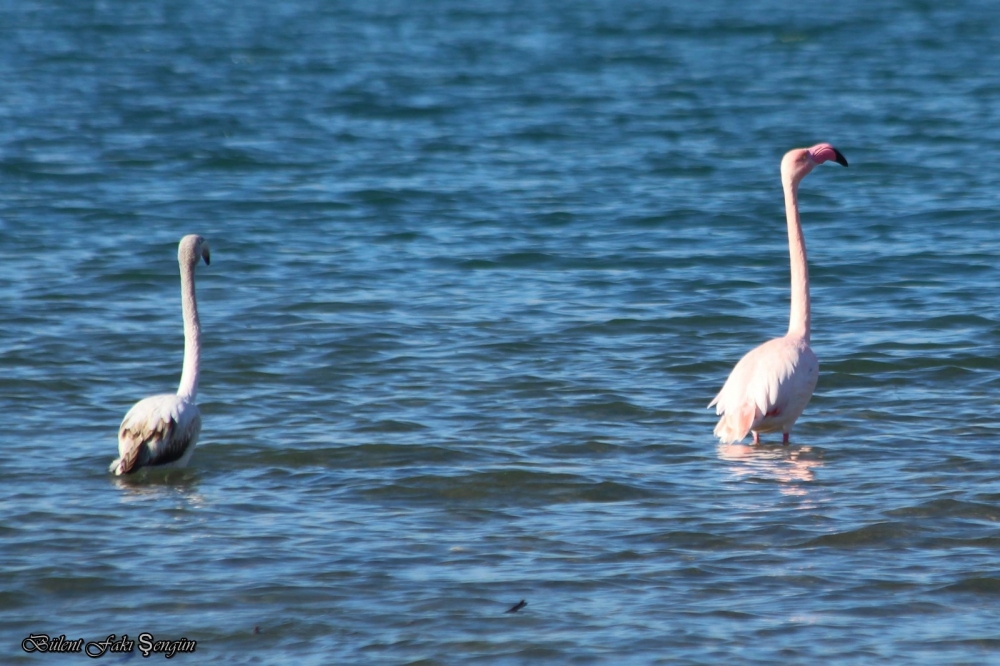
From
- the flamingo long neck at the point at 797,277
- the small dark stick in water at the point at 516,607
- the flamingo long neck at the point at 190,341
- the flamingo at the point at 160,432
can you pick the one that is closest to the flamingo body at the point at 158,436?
the flamingo at the point at 160,432

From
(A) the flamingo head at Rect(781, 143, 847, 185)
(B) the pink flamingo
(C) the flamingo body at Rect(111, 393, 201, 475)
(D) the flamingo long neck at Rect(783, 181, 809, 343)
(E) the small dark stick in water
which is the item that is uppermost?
(A) the flamingo head at Rect(781, 143, 847, 185)

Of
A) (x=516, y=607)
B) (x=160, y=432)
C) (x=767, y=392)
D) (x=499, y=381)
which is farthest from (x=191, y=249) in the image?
(x=516, y=607)

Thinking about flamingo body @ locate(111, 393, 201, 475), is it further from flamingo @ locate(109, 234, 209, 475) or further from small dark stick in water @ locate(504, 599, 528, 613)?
small dark stick in water @ locate(504, 599, 528, 613)

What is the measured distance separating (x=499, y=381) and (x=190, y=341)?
2239mm

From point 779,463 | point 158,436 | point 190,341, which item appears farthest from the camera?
point 190,341

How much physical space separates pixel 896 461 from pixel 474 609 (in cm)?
304

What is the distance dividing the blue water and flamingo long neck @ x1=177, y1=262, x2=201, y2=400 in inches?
16.4

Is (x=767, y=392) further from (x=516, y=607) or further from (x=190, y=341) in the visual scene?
(x=190, y=341)

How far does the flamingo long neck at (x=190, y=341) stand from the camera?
8.48m

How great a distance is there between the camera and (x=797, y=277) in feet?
29.9

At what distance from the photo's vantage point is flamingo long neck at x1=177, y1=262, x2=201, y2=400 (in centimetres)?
848

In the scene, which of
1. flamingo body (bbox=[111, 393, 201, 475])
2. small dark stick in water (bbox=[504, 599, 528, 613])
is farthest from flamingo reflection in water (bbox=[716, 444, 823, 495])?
flamingo body (bbox=[111, 393, 201, 475])

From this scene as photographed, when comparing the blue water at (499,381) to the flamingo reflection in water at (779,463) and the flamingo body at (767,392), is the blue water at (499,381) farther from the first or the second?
the flamingo body at (767,392)

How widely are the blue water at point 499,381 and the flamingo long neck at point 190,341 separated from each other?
0.42 meters
